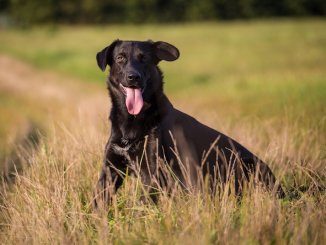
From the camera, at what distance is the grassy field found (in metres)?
4.36

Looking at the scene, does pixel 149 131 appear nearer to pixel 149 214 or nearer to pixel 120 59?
pixel 120 59

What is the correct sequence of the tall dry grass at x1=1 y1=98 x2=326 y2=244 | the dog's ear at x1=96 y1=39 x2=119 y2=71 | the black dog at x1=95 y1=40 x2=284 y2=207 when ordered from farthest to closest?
1. the dog's ear at x1=96 y1=39 x2=119 y2=71
2. the black dog at x1=95 y1=40 x2=284 y2=207
3. the tall dry grass at x1=1 y1=98 x2=326 y2=244

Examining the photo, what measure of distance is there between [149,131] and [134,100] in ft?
1.13

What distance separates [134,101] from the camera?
5.57 meters

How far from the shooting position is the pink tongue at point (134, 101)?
5.52 meters

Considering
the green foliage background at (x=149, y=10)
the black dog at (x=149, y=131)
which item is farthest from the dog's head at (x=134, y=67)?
the green foliage background at (x=149, y=10)

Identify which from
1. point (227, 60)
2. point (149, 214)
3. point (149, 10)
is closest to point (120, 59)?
point (149, 214)

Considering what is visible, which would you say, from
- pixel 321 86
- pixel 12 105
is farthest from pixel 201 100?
pixel 12 105

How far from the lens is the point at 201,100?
14.7 m

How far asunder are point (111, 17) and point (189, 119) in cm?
5260

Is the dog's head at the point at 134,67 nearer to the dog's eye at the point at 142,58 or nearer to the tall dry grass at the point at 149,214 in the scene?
the dog's eye at the point at 142,58

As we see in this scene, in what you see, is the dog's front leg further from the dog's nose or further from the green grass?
the green grass

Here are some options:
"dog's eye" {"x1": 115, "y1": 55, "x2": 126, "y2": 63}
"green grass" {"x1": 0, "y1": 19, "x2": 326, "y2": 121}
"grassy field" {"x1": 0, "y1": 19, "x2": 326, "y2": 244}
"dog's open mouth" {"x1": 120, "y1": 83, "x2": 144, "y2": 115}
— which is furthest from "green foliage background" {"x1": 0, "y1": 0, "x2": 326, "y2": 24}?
"dog's open mouth" {"x1": 120, "y1": 83, "x2": 144, "y2": 115}

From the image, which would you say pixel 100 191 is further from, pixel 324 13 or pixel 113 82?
pixel 324 13
